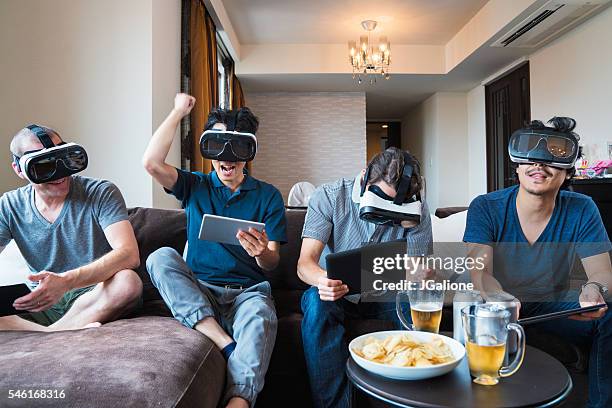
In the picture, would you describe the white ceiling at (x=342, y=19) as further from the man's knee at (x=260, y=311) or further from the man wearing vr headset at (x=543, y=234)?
the man's knee at (x=260, y=311)

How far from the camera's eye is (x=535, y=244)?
5.69 ft

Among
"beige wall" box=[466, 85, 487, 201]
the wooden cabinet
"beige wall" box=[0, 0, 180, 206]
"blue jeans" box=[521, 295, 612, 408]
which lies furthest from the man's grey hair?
"beige wall" box=[466, 85, 487, 201]

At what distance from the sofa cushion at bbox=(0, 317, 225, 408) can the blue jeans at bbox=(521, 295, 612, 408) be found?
1.18 metres

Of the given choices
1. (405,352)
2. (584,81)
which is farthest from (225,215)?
(584,81)

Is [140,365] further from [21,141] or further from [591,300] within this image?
[591,300]

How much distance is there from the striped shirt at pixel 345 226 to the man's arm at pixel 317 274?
0.03 metres

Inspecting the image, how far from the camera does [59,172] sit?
1.61 m

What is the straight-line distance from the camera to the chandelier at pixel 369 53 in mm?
5418

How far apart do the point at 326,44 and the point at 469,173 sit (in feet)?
10.3

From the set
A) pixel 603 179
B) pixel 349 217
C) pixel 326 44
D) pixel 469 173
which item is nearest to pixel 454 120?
pixel 469 173

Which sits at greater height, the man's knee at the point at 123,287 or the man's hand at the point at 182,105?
the man's hand at the point at 182,105

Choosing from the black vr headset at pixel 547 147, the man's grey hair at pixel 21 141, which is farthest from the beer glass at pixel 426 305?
the man's grey hair at pixel 21 141

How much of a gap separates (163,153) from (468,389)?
1375 millimetres

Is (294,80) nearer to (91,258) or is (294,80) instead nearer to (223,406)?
(91,258)
